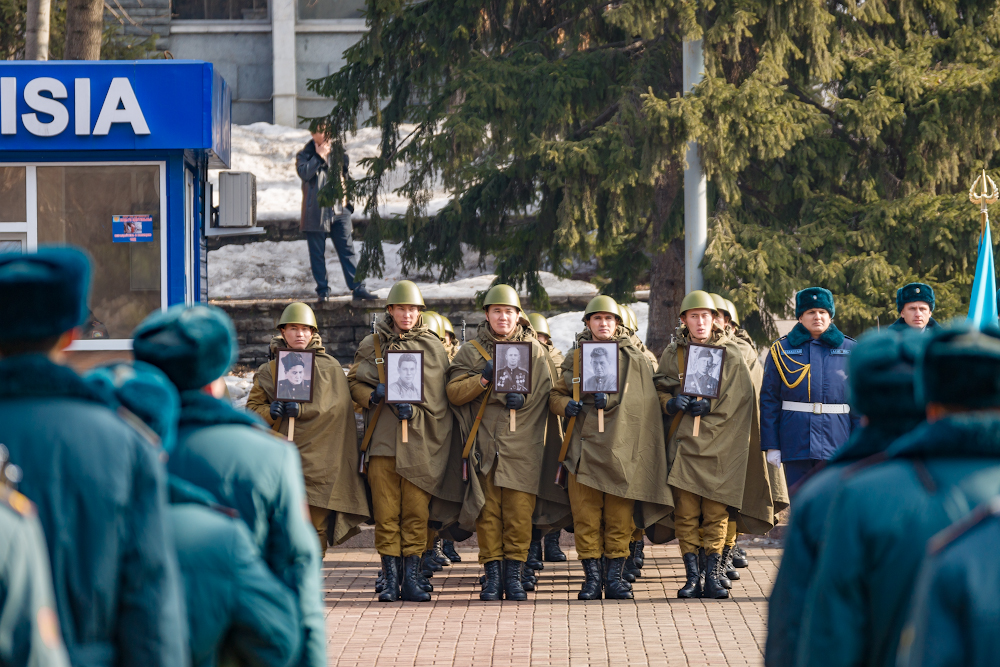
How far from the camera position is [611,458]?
344 inches

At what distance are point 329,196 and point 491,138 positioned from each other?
208 cm

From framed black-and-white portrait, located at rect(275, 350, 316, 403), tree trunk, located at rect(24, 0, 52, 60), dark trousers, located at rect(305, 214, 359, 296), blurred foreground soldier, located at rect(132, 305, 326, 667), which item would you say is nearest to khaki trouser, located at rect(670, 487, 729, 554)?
framed black-and-white portrait, located at rect(275, 350, 316, 403)

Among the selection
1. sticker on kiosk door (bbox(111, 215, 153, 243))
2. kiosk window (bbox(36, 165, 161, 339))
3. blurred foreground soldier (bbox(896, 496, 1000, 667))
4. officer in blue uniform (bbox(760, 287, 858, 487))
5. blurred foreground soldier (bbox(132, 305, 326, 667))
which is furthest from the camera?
sticker on kiosk door (bbox(111, 215, 153, 243))

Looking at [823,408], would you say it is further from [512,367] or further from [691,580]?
[512,367]

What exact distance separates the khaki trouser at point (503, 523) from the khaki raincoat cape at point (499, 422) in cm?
7

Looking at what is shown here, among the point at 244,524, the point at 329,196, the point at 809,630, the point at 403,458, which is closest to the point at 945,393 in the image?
the point at 809,630

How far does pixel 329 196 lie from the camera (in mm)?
13695

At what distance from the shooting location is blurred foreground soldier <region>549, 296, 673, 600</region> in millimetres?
8758

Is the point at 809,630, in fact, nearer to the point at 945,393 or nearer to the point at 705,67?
the point at 945,393

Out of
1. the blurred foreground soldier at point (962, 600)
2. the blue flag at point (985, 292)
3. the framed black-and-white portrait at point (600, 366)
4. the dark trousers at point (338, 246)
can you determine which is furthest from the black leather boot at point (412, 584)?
the dark trousers at point (338, 246)

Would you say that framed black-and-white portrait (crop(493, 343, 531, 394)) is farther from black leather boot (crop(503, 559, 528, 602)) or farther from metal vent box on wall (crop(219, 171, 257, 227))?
metal vent box on wall (crop(219, 171, 257, 227))

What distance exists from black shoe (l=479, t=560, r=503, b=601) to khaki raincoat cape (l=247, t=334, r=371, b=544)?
101 centimetres

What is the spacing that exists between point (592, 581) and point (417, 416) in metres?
1.72

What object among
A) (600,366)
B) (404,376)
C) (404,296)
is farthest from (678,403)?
(404,296)
